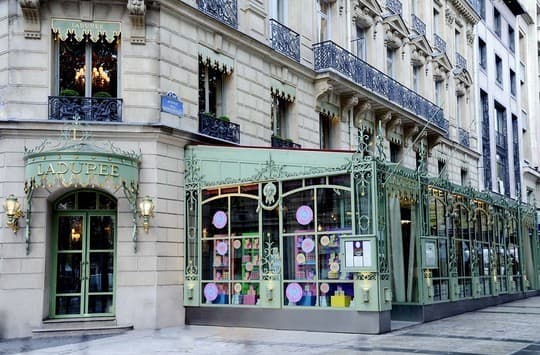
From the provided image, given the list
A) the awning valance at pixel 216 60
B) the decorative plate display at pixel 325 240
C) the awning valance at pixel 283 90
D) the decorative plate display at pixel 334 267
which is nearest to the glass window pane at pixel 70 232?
the awning valance at pixel 216 60

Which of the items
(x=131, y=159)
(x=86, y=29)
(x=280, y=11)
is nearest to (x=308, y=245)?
(x=131, y=159)

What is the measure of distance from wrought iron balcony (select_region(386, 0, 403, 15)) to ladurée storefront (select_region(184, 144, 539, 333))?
10901 mm

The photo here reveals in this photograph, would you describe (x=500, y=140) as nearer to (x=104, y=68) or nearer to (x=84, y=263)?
(x=104, y=68)

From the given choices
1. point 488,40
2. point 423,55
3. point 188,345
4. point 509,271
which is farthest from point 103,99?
point 488,40

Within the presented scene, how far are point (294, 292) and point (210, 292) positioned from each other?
7.25 ft

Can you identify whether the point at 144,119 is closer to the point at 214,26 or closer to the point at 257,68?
the point at 214,26

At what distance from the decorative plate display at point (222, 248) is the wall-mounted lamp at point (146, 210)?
1752 mm

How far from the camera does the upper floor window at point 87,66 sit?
51.1ft

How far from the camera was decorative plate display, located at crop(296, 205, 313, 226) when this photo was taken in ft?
47.6

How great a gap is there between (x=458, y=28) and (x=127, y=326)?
25762 mm

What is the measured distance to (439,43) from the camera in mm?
31328

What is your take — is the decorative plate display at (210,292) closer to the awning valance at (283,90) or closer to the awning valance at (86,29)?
the awning valance at (86,29)

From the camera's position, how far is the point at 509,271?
22672 millimetres

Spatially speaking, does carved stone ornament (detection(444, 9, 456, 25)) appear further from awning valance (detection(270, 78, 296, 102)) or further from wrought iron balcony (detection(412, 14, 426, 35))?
awning valance (detection(270, 78, 296, 102))
